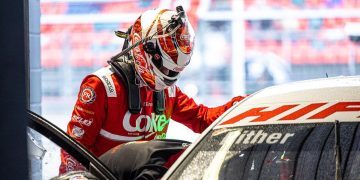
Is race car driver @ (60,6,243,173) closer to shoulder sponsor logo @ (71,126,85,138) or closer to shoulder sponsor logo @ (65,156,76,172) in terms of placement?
shoulder sponsor logo @ (71,126,85,138)

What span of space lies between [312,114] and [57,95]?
7.15m

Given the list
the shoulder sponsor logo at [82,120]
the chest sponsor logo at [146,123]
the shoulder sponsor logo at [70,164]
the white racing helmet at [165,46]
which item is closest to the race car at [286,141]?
the shoulder sponsor logo at [70,164]

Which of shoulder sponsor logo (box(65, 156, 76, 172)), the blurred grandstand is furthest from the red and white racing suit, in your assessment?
the blurred grandstand

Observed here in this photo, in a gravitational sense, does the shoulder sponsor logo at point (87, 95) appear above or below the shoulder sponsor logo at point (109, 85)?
below

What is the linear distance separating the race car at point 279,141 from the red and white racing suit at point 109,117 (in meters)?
1.29

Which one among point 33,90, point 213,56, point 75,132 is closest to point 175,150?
point 75,132

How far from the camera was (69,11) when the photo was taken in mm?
10648

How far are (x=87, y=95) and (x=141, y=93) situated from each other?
37 cm

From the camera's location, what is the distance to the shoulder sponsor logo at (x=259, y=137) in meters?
3.48

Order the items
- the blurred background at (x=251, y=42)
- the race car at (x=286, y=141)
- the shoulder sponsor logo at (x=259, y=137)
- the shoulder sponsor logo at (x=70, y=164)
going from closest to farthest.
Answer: the race car at (x=286, y=141), the shoulder sponsor logo at (x=259, y=137), the shoulder sponsor logo at (x=70, y=164), the blurred background at (x=251, y=42)

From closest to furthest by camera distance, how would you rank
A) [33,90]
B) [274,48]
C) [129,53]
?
[129,53] < [33,90] < [274,48]

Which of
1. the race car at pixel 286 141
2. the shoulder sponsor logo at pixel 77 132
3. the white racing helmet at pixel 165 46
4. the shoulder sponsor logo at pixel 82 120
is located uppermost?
the white racing helmet at pixel 165 46

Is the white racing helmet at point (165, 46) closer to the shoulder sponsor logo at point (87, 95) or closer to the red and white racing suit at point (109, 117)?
the red and white racing suit at point (109, 117)

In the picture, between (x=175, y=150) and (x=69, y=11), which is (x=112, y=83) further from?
(x=69, y=11)
